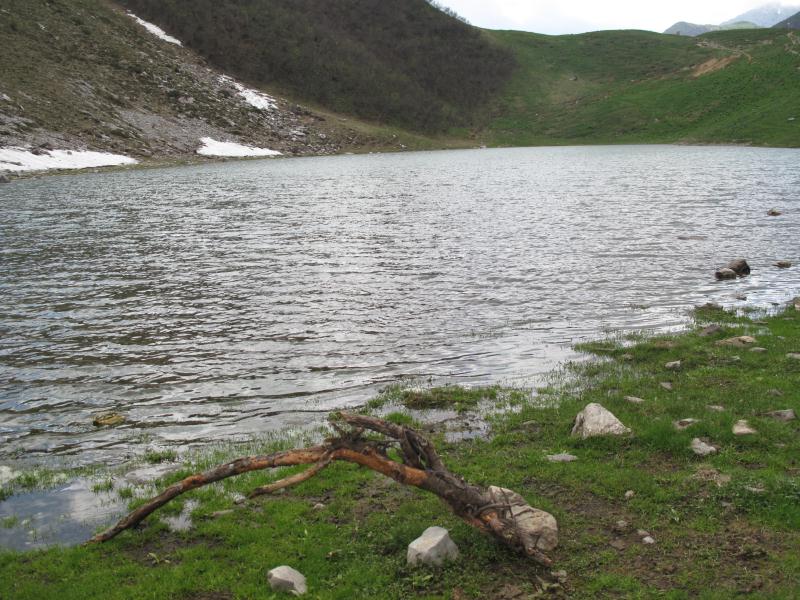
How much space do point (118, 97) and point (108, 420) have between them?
95.4 meters

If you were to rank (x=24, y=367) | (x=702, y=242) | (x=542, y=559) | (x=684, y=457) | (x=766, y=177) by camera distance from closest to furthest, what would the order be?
(x=542, y=559), (x=684, y=457), (x=24, y=367), (x=702, y=242), (x=766, y=177)

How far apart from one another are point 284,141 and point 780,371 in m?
110

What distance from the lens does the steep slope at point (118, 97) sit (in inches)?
3130

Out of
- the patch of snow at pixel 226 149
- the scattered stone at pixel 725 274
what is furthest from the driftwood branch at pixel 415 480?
the patch of snow at pixel 226 149

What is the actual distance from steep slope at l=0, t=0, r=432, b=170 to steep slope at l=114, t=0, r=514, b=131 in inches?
595

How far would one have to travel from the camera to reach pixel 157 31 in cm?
13412

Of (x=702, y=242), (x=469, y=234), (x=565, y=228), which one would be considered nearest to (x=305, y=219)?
(x=469, y=234)

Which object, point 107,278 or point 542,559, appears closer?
point 542,559

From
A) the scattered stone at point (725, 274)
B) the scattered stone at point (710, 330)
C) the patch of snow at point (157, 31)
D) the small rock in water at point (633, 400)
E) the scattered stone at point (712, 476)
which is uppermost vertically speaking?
the patch of snow at point (157, 31)

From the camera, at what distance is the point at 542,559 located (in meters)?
7.93

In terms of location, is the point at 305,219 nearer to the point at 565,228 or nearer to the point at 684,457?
the point at 565,228

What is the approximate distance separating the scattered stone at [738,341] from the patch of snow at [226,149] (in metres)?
88.8

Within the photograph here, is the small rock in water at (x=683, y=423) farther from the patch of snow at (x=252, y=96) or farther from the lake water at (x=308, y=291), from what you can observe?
the patch of snow at (x=252, y=96)

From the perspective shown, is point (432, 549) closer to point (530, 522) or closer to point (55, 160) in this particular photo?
point (530, 522)
